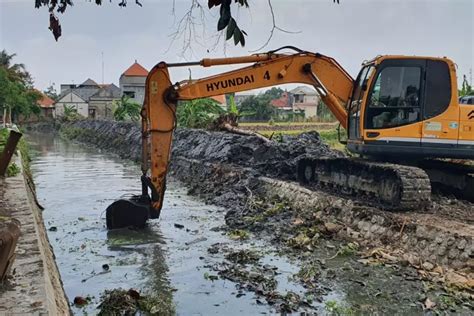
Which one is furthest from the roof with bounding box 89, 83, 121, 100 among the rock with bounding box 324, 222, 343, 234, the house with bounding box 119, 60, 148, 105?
the rock with bounding box 324, 222, 343, 234

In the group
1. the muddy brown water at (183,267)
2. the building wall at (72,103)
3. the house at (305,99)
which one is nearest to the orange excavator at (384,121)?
the muddy brown water at (183,267)

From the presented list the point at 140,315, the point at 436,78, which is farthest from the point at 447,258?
the point at 140,315

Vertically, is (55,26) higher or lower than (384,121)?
higher

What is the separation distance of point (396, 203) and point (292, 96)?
2969 inches

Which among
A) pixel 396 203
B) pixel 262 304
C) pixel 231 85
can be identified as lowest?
pixel 262 304

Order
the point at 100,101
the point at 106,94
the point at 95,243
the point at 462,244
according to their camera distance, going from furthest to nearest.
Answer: the point at 106,94, the point at 100,101, the point at 95,243, the point at 462,244

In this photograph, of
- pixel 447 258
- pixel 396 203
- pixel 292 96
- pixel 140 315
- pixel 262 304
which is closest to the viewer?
pixel 140 315

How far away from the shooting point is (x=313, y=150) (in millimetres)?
14195

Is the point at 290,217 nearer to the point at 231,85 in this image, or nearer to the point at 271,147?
the point at 231,85

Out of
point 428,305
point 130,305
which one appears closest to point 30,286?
point 130,305

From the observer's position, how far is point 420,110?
902cm

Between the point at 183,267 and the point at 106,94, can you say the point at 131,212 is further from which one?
the point at 106,94

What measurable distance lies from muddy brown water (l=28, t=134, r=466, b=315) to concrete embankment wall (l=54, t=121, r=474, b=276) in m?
→ 0.56

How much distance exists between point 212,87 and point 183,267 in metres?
3.58
